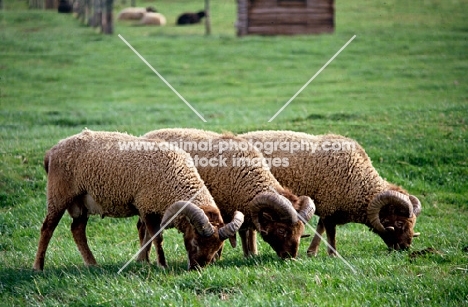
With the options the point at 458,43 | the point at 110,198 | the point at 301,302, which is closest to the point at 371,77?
the point at 458,43

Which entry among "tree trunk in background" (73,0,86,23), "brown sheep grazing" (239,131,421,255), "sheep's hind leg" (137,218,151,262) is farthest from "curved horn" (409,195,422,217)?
"tree trunk in background" (73,0,86,23)

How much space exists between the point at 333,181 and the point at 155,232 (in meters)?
2.83

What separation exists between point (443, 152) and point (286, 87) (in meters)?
12.9

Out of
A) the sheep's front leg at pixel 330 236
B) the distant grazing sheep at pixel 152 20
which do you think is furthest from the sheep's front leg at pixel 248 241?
the distant grazing sheep at pixel 152 20

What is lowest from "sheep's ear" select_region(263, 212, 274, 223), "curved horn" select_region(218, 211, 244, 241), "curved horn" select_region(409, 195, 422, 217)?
"curved horn" select_region(409, 195, 422, 217)

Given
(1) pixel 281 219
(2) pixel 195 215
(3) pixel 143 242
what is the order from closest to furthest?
(2) pixel 195 215 → (1) pixel 281 219 → (3) pixel 143 242

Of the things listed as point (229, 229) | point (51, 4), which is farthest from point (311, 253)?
point (51, 4)

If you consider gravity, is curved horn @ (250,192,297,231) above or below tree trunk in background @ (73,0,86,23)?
above

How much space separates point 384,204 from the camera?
10.8 meters

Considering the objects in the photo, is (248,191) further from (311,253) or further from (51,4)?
(51,4)

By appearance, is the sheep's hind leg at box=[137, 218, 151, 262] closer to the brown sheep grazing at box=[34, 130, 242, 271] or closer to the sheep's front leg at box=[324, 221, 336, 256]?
the brown sheep grazing at box=[34, 130, 242, 271]

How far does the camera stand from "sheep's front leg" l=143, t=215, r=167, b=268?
32.1 ft

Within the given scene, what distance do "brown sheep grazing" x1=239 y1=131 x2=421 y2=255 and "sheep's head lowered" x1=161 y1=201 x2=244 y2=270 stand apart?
2033 mm

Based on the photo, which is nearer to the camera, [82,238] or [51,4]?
[82,238]
